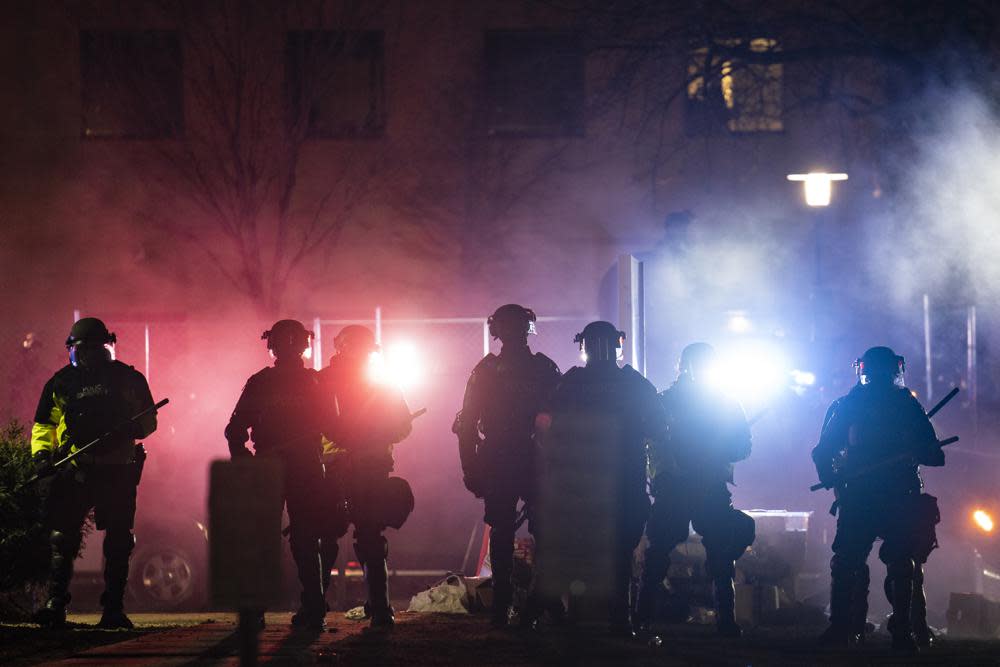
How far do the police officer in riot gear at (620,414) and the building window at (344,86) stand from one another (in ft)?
39.4

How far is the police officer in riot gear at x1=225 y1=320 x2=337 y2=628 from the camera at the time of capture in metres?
9.78

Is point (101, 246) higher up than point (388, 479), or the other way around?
point (101, 246)

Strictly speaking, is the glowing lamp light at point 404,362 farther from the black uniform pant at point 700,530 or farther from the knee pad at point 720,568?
the knee pad at point 720,568

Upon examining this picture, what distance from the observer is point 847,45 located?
50.7 feet

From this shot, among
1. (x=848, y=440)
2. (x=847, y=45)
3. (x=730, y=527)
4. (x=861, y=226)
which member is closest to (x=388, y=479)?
(x=730, y=527)

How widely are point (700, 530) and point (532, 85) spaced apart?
12754 mm

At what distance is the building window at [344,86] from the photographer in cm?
2058

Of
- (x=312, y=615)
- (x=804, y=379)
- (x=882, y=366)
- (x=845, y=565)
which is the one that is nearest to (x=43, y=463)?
(x=312, y=615)

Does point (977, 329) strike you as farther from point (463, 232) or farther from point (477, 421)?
point (477, 421)

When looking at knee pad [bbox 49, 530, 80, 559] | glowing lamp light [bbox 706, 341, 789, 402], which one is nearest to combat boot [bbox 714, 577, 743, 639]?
knee pad [bbox 49, 530, 80, 559]

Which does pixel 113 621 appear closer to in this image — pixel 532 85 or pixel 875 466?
pixel 875 466

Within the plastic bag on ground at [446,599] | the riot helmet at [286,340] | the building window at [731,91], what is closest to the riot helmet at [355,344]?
the riot helmet at [286,340]

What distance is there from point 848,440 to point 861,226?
39.2ft

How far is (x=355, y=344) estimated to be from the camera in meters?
10.2
